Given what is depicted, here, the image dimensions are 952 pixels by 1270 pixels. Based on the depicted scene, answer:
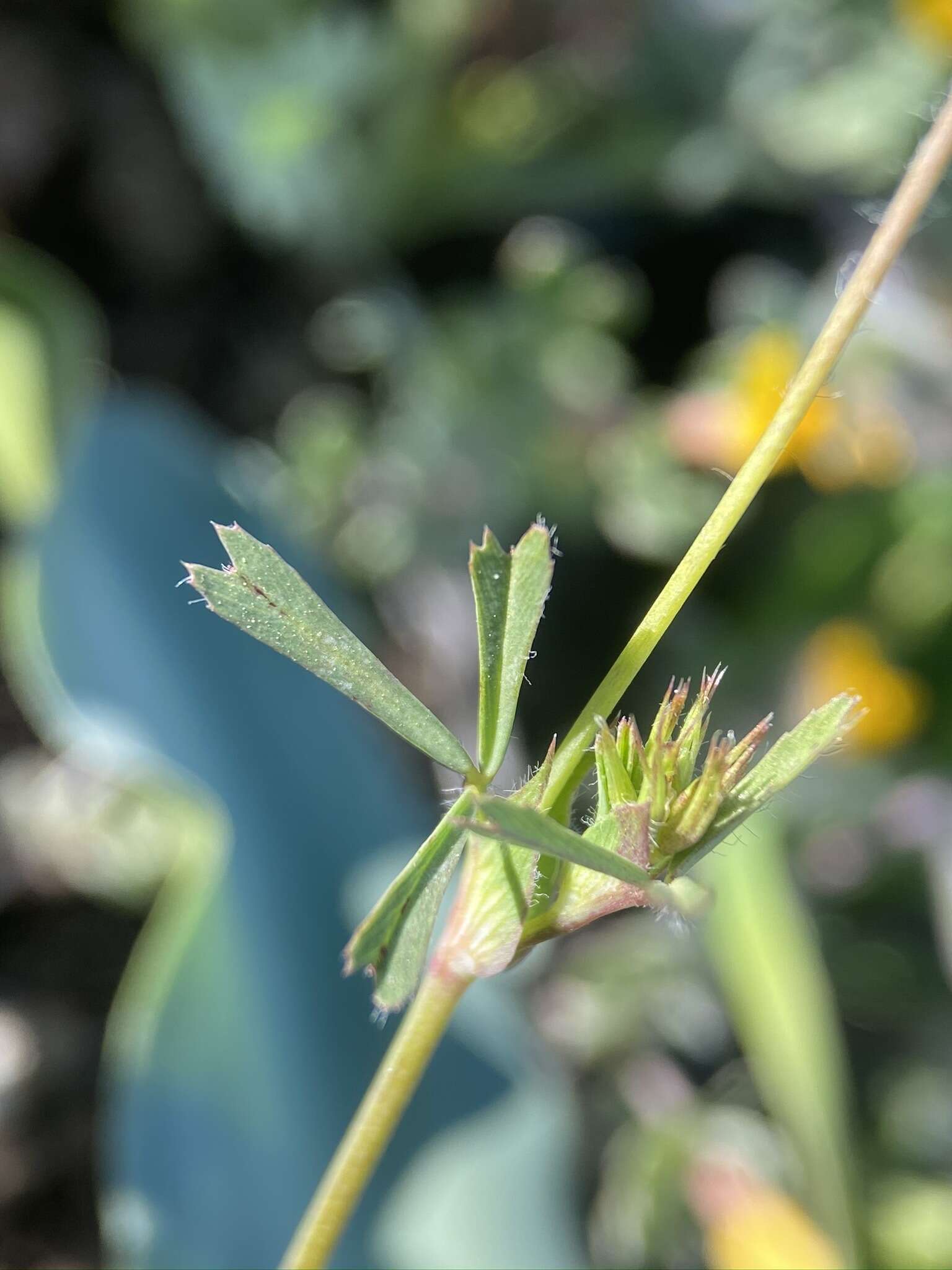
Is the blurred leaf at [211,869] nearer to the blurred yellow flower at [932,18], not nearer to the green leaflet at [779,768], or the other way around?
the green leaflet at [779,768]

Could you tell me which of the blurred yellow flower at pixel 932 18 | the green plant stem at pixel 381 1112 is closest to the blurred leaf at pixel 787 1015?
the green plant stem at pixel 381 1112

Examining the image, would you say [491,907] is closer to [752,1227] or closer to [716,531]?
[716,531]

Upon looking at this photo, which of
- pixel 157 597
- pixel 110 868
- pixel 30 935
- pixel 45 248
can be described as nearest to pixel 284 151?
pixel 45 248

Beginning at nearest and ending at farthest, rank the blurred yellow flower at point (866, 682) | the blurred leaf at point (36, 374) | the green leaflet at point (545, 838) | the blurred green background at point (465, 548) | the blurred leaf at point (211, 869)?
1. the green leaflet at point (545, 838)
2. the blurred leaf at point (211, 869)
3. the blurred green background at point (465, 548)
4. the blurred leaf at point (36, 374)
5. the blurred yellow flower at point (866, 682)

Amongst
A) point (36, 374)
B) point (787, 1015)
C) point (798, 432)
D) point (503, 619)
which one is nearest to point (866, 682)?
point (798, 432)

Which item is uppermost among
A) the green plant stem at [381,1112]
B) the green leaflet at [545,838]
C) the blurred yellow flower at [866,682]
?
the green leaflet at [545,838]

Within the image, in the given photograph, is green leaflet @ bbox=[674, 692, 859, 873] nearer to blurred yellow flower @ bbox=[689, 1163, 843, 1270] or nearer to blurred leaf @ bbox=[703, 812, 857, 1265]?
blurred leaf @ bbox=[703, 812, 857, 1265]

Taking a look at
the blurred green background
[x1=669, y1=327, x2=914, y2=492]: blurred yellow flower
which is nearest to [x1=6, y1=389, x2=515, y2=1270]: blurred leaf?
the blurred green background
